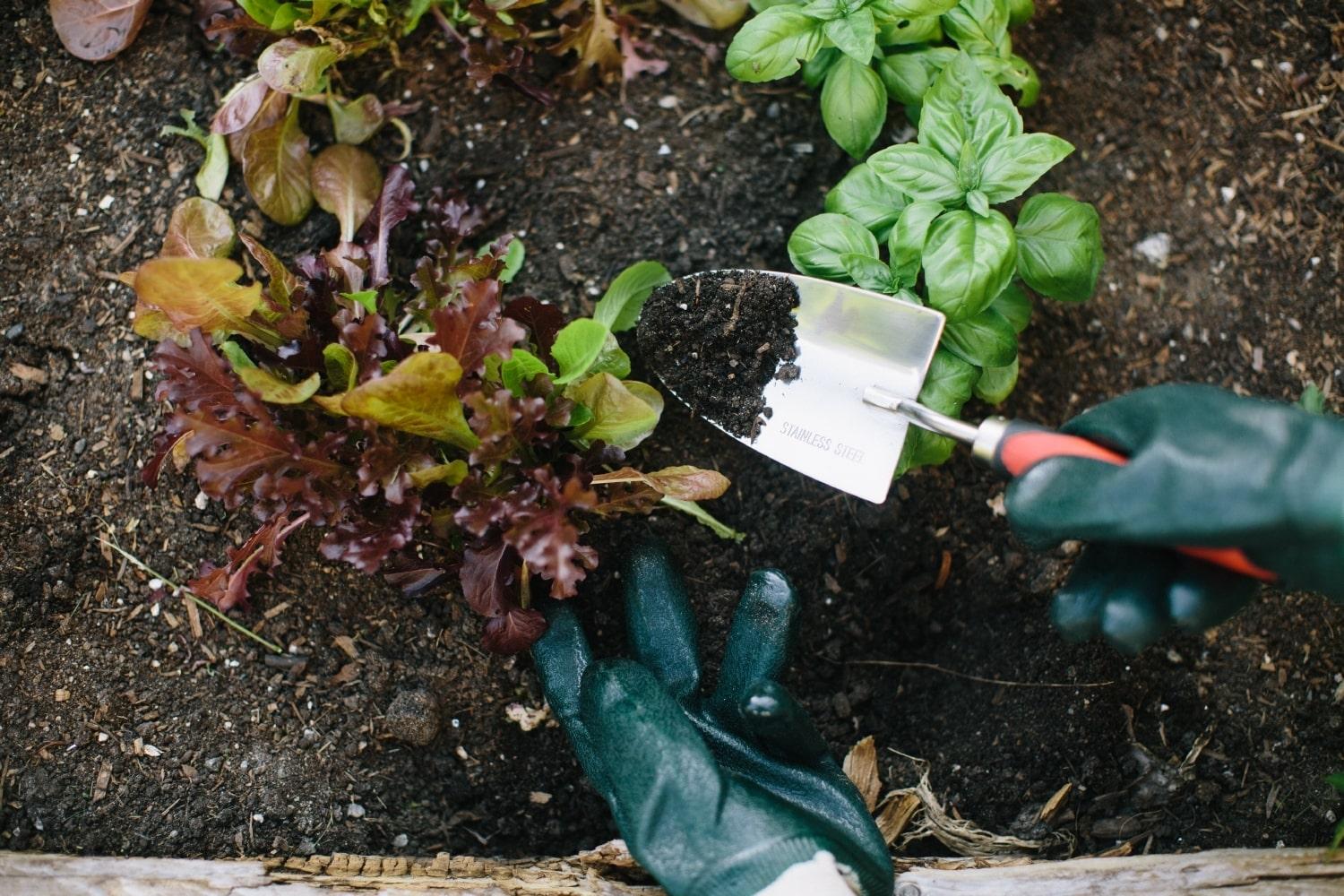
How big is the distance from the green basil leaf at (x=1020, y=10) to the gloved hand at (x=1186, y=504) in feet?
2.85

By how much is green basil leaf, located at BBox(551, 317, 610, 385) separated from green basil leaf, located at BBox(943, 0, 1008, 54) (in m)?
0.82

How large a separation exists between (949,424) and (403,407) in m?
0.80

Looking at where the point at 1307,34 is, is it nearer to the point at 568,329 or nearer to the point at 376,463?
the point at 568,329

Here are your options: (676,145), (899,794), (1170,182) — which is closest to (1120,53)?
(1170,182)

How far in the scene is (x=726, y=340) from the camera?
67.7 inches

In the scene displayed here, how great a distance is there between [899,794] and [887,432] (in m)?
0.71

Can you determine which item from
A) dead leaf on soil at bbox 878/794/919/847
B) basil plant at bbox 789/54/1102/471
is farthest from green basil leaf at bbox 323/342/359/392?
dead leaf on soil at bbox 878/794/919/847

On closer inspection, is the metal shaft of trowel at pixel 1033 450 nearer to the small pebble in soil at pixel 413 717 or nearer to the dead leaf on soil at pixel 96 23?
the small pebble in soil at pixel 413 717

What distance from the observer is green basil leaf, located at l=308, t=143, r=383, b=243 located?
184 cm

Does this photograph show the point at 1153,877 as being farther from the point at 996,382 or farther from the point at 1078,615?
the point at 996,382

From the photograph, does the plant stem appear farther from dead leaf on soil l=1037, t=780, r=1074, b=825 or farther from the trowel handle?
dead leaf on soil l=1037, t=780, r=1074, b=825

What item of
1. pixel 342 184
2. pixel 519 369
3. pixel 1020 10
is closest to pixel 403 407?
pixel 519 369

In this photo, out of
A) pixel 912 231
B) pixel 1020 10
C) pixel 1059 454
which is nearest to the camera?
pixel 1059 454

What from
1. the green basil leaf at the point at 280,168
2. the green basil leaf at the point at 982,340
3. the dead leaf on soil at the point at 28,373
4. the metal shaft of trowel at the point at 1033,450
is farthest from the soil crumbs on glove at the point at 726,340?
the dead leaf on soil at the point at 28,373
